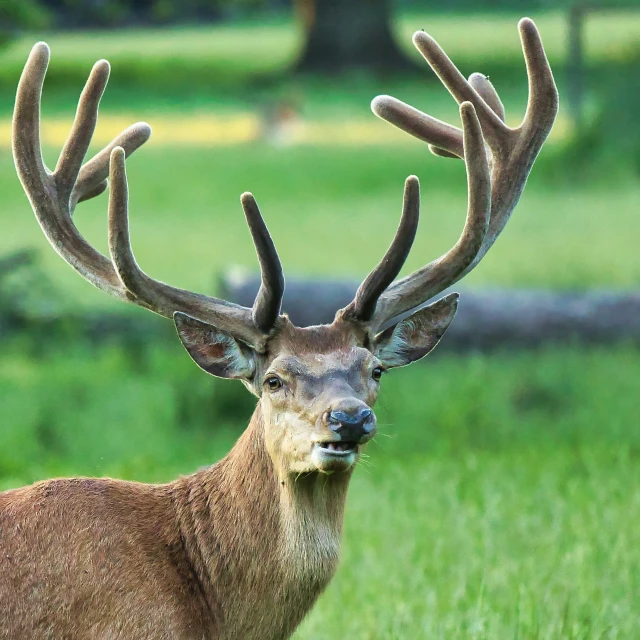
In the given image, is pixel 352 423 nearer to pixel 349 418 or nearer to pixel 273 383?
pixel 349 418

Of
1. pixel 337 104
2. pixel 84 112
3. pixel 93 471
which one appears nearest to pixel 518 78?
pixel 337 104

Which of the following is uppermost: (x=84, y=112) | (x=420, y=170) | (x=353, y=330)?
(x=84, y=112)

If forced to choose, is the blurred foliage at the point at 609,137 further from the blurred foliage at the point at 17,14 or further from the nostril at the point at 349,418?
the nostril at the point at 349,418

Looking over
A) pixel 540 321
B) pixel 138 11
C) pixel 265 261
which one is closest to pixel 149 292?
pixel 265 261

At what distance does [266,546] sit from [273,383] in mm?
586

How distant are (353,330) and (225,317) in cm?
48

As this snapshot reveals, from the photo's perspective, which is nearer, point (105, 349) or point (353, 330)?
point (353, 330)

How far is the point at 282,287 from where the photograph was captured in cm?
555

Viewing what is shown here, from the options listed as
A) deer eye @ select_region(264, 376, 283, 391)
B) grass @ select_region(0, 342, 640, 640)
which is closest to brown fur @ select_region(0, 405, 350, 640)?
deer eye @ select_region(264, 376, 283, 391)

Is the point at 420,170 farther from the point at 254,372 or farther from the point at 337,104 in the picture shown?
the point at 254,372

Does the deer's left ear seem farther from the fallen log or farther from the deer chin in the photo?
the fallen log

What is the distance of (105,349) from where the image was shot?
1413 cm

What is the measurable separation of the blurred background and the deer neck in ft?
2.20

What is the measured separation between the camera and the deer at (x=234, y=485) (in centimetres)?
528
